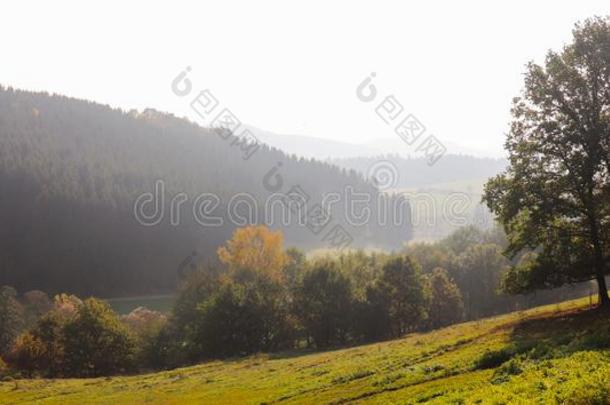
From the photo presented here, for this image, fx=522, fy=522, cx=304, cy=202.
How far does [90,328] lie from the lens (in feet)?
296

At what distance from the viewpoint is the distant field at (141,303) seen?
16212cm

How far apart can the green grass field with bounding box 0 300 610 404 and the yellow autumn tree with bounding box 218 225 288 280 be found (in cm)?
7963

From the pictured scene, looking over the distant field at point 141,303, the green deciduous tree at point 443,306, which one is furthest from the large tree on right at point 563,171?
the distant field at point 141,303

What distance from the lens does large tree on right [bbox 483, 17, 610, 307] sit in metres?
41.4

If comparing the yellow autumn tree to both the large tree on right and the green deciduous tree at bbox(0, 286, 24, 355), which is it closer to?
the green deciduous tree at bbox(0, 286, 24, 355)

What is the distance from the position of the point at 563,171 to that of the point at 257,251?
11170 centimetres

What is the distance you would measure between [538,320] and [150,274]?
16908 cm

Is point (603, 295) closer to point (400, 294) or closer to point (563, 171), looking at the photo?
point (563, 171)

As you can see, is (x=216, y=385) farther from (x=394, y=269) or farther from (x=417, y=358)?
(x=394, y=269)

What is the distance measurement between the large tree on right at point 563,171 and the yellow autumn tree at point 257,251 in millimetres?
100192

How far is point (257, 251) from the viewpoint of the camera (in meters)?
148

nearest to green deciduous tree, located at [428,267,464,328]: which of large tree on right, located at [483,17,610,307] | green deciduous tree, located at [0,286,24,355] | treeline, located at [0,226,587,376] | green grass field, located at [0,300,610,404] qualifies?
treeline, located at [0,226,587,376]

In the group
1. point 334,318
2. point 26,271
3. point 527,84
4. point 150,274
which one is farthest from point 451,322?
point 26,271

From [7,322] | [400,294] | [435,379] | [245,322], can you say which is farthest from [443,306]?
[7,322]
